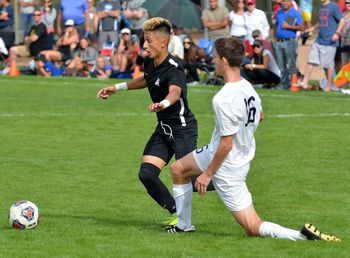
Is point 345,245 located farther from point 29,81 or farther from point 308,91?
point 29,81

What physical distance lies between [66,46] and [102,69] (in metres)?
1.56

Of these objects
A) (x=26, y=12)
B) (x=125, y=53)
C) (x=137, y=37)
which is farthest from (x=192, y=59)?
(x=26, y=12)

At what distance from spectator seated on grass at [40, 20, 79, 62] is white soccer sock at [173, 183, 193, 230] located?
1997 cm

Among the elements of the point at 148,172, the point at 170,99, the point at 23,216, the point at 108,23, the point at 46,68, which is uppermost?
the point at 170,99

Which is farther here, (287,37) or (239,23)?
(239,23)

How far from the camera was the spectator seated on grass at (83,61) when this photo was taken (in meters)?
28.5

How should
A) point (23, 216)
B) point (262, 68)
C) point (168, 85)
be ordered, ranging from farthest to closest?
point (262, 68) → point (168, 85) → point (23, 216)

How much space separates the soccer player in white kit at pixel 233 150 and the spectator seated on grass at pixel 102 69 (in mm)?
19162

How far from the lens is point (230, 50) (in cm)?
838

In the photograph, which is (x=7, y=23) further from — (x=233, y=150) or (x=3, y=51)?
(x=233, y=150)

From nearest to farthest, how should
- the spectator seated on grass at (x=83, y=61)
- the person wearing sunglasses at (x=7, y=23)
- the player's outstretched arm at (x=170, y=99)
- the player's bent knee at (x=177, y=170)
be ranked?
the player's outstretched arm at (x=170, y=99) → the player's bent knee at (x=177, y=170) → the spectator seated on grass at (x=83, y=61) → the person wearing sunglasses at (x=7, y=23)

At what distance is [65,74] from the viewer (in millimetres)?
28766

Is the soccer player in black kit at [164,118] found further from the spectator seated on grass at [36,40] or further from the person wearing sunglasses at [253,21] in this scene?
the spectator seated on grass at [36,40]

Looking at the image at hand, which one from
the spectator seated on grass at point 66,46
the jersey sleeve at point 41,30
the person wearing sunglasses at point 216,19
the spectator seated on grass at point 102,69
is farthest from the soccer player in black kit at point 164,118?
the jersey sleeve at point 41,30
